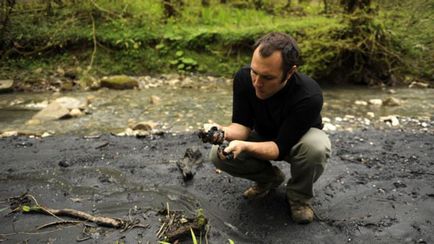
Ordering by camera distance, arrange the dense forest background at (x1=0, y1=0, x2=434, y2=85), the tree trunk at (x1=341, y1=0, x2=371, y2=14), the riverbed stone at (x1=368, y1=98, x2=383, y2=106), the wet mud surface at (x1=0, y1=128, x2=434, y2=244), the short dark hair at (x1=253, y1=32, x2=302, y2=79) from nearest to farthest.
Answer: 1. the short dark hair at (x1=253, y1=32, x2=302, y2=79)
2. the wet mud surface at (x1=0, y1=128, x2=434, y2=244)
3. the riverbed stone at (x1=368, y1=98, x2=383, y2=106)
4. the tree trunk at (x1=341, y1=0, x2=371, y2=14)
5. the dense forest background at (x1=0, y1=0, x2=434, y2=85)

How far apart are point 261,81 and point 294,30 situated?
577 centimetres

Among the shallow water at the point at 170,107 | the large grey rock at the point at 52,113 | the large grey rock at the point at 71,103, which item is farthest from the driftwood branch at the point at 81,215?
the large grey rock at the point at 71,103

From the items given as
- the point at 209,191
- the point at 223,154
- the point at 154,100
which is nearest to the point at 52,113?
the point at 154,100

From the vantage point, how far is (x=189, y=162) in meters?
3.88

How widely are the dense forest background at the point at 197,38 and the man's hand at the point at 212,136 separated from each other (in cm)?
489

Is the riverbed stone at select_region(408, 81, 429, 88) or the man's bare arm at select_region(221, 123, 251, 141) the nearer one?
the man's bare arm at select_region(221, 123, 251, 141)

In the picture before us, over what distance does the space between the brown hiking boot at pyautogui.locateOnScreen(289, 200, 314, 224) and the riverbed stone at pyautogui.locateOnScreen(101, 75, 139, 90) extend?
17.5 ft

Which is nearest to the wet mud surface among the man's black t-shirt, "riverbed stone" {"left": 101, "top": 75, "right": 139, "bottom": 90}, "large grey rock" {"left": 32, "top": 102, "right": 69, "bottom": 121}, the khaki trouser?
the khaki trouser

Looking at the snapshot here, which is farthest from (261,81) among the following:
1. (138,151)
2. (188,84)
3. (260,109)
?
(188,84)

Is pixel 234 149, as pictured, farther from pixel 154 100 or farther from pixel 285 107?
pixel 154 100

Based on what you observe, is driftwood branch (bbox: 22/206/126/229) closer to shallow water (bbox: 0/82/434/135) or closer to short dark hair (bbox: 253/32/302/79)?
short dark hair (bbox: 253/32/302/79)

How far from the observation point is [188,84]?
7.92m

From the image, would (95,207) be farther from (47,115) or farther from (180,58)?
(180,58)

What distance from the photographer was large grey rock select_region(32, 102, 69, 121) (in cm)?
602
